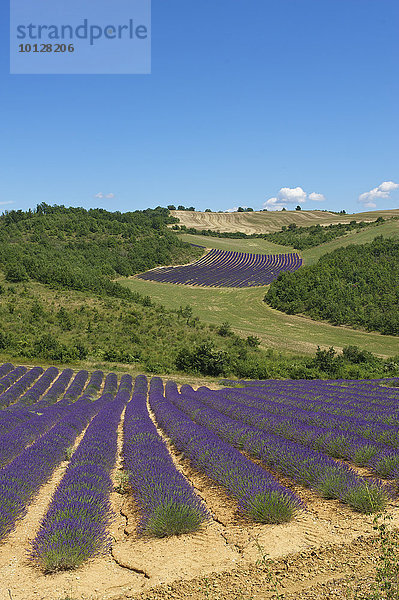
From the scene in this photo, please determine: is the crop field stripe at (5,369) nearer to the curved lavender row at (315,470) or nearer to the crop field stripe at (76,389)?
the crop field stripe at (76,389)

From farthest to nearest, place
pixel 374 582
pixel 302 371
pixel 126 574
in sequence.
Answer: pixel 302 371
pixel 126 574
pixel 374 582

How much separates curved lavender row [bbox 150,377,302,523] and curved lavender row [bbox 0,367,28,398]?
48.5 ft

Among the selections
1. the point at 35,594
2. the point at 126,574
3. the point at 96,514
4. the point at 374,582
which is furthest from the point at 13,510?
the point at 374,582

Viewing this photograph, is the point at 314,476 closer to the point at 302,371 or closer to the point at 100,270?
the point at 302,371

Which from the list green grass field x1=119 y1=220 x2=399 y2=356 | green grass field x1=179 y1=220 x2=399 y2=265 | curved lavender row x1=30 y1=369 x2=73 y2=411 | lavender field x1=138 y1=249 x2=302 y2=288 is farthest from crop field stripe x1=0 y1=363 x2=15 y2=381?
green grass field x1=179 y1=220 x2=399 y2=265

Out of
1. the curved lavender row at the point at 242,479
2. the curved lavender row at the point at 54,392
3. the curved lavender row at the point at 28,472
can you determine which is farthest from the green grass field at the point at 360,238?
the curved lavender row at the point at 28,472

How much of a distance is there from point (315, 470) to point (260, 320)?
47.3 m

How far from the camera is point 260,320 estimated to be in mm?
52344

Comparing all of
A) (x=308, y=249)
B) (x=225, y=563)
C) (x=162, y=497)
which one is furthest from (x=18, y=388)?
(x=308, y=249)

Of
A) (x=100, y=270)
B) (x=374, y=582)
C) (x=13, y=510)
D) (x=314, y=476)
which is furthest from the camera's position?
(x=100, y=270)

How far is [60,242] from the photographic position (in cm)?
8331

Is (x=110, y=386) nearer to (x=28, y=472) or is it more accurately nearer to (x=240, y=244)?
(x=28, y=472)

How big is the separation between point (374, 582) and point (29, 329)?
41625 millimetres

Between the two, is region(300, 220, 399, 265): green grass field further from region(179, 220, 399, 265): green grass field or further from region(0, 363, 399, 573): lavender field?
region(0, 363, 399, 573): lavender field
